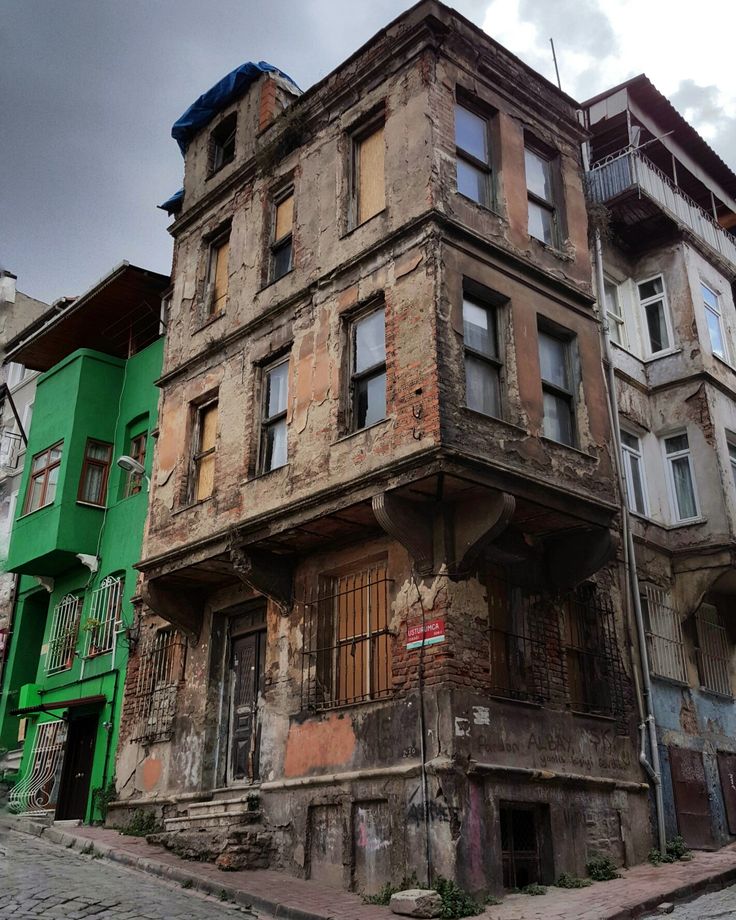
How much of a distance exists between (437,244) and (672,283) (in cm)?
700

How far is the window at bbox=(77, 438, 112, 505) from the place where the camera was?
20.0m

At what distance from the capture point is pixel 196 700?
14203 mm

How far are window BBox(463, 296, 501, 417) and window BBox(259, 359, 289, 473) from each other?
10.5 feet

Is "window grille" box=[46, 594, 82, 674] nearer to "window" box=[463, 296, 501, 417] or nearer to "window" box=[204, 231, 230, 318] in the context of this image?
Answer: "window" box=[204, 231, 230, 318]

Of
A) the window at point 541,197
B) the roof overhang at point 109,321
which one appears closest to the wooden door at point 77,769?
the roof overhang at point 109,321

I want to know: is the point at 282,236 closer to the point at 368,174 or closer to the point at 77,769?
the point at 368,174

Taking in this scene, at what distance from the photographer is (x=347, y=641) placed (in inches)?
485

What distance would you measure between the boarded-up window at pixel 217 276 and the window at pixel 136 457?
436cm

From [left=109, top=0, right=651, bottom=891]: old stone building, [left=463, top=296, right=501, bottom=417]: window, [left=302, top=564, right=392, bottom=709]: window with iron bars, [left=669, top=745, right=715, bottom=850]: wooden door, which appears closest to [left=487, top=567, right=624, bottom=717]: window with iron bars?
[left=109, top=0, right=651, bottom=891]: old stone building

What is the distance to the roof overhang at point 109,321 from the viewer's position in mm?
20734

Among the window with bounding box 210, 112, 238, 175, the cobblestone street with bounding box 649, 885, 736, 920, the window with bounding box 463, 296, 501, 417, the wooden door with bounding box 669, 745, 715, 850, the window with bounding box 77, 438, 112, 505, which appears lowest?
the cobblestone street with bounding box 649, 885, 736, 920

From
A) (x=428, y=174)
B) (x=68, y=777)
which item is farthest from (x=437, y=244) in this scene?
(x=68, y=777)

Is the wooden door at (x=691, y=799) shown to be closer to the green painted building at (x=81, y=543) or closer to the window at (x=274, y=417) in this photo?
the window at (x=274, y=417)

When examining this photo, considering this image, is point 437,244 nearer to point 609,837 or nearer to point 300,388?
point 300,388
